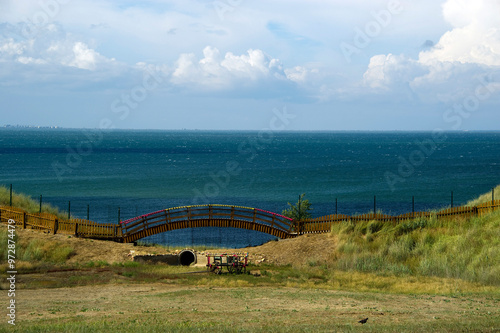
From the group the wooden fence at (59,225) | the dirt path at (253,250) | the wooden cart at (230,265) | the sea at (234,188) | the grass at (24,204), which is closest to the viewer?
the wooden cart at (230,265)

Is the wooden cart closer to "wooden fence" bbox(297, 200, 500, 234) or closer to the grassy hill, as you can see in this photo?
the grassy hill

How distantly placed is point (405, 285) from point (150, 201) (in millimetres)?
48066

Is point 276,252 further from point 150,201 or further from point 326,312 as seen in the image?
point 150,201

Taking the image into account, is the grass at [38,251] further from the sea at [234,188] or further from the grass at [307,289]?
the sea at [234,188]

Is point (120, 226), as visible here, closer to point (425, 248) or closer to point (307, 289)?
point (307, 289)

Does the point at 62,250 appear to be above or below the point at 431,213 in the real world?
below

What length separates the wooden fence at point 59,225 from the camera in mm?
35469

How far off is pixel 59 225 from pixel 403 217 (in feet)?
68.2

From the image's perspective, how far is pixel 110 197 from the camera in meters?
72.9

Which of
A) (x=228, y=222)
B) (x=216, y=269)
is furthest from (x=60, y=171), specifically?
(x=216, y=269)

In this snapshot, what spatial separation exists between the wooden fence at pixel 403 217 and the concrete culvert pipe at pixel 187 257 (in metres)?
7.66

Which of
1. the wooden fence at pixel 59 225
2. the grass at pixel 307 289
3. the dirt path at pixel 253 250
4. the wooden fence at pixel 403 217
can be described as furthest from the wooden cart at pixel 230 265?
the wooden fence at pixel 59 225

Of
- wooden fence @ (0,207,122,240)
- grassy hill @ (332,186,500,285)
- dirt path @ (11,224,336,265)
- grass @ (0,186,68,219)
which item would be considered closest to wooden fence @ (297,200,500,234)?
grassy hill @ (332,186,500,285)

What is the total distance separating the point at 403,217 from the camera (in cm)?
3503
